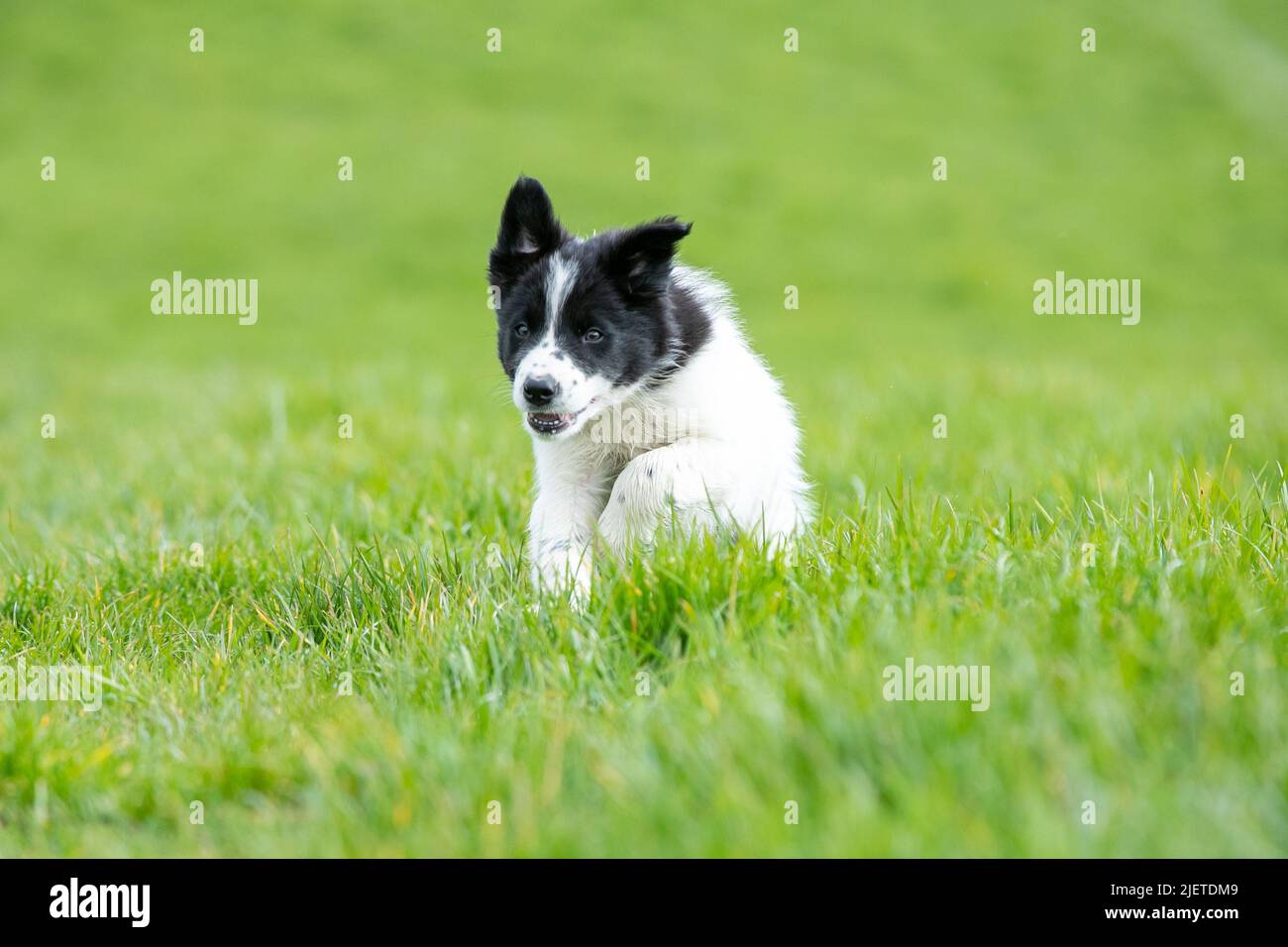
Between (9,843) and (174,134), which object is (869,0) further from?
(9,843)

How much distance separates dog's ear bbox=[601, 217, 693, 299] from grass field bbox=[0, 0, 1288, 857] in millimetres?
1129

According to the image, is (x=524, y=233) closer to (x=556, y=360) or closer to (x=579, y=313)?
(x=579, y=313)

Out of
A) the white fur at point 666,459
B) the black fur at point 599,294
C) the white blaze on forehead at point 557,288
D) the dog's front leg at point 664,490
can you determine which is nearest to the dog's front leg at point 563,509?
the white fur at point 666,459

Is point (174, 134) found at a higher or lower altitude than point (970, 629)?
higher

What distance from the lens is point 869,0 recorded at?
2688 centimetres

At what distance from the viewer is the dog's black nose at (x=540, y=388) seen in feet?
14.9

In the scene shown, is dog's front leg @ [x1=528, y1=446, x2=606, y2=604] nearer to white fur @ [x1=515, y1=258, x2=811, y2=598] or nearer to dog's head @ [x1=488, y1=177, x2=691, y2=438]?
white fur @ [x1=515, y1=258, x2=811, y2=598]

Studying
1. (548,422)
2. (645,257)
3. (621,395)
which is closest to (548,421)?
(548,422)

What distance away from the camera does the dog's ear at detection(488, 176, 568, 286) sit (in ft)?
16.1

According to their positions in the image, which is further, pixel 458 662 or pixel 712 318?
pixel 712 318

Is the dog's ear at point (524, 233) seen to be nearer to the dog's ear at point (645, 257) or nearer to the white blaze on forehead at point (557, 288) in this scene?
the white blaze on forehead at point (557, 288)
